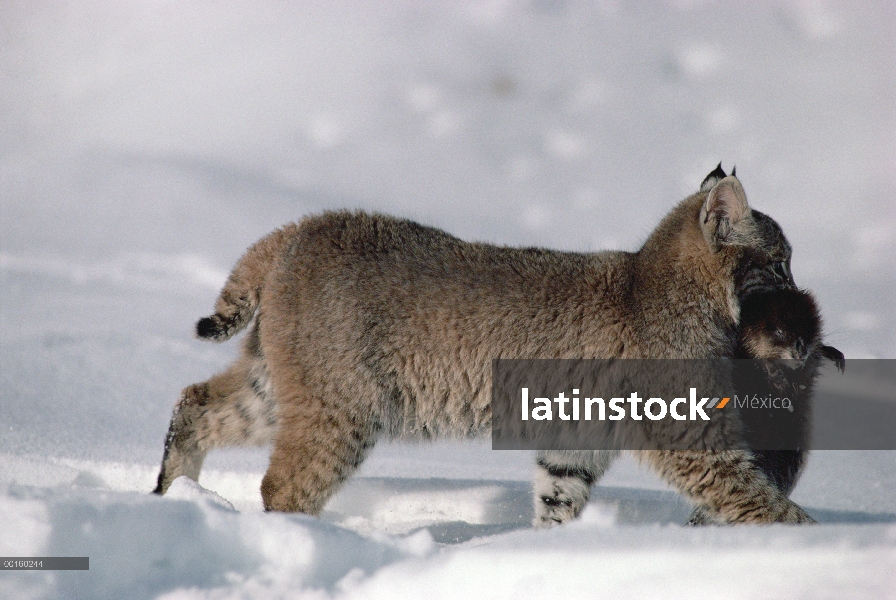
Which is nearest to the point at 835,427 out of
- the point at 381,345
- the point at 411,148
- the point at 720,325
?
the point at 720,325

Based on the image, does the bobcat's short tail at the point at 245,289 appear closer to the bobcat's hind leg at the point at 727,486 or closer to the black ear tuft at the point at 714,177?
the bobcat's hind leg at the point at 727,486

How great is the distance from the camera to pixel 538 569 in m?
2.62

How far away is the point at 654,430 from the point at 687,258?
87 cm

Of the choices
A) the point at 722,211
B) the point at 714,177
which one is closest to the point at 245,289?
the point at 722,211

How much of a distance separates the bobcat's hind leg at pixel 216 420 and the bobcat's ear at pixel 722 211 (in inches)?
88.3

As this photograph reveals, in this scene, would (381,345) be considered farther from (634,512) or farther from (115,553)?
(634,512)

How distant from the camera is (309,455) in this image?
3.81 m

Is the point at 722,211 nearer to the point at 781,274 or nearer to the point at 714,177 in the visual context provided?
the point at 781,274

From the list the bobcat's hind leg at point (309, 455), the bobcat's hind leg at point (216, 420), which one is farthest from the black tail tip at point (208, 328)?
the bobcat's hind leg at point (309, 455)

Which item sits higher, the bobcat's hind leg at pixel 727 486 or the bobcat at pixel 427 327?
the bobcat at pixel 427 327

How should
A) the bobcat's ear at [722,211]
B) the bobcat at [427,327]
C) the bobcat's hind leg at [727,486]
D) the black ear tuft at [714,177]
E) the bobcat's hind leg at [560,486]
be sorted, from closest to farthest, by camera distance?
the bobcat's hind leg at [727,486]
the bobcat at [427,327]
the bobcat's ear at [722,211]
the bobcat's hind leg at [560,486]
the black ear tuft at [714,177]

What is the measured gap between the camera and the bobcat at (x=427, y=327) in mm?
3838

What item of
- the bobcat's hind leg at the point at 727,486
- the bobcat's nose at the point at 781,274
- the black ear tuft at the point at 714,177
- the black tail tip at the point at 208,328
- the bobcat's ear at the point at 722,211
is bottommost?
the bobcat's hind leg at the point at 727,486

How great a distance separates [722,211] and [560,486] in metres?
1.63
